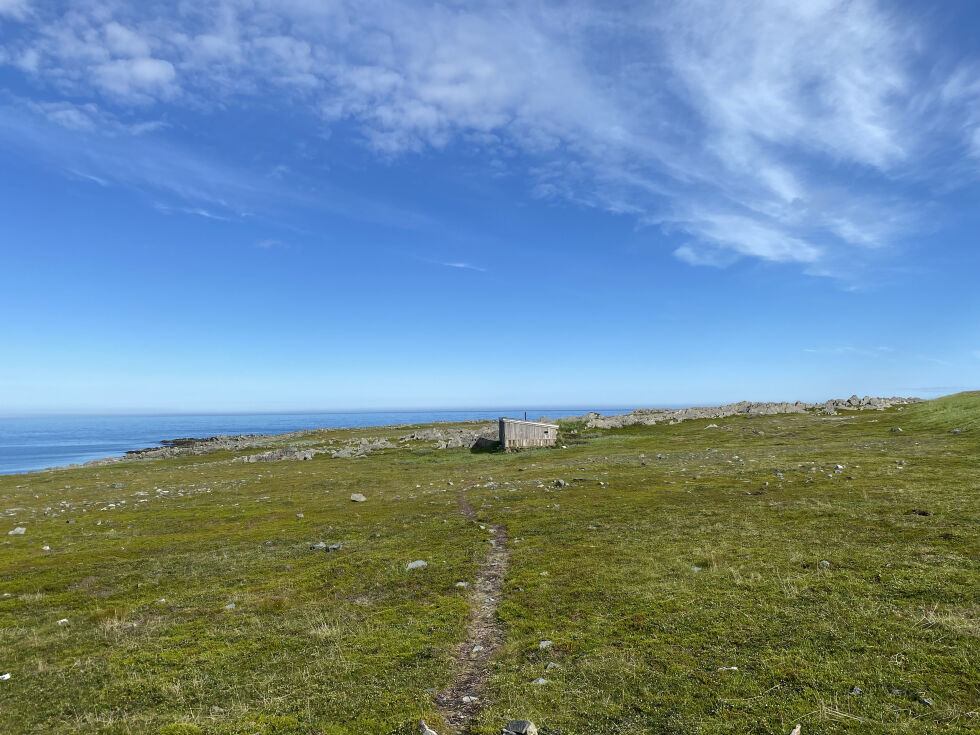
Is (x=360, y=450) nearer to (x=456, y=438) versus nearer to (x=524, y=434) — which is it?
(x=456, y=438)

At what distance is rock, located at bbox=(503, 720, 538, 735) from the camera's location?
7355 mm

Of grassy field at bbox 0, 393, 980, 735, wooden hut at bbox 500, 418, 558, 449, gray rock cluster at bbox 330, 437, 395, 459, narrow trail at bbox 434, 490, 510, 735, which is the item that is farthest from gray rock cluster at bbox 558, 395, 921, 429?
narrow trail at bbox 434, 490, 510, 735

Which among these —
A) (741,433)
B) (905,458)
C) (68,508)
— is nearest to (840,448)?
(905,458)

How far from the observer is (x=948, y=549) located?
1382cm

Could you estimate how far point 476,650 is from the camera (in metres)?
10.9

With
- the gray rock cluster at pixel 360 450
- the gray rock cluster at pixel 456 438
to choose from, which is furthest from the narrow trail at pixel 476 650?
the gray rock cluster at pixel 360 450

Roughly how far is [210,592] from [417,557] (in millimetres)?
7151

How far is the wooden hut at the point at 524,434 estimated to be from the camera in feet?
214

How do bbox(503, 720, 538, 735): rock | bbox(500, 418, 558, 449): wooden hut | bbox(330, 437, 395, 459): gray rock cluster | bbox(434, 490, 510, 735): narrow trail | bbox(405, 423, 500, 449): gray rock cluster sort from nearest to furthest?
bbox(503, 720, 538, 735): rock
bbox(434, 490, 510, 735): narrow trail
bbox(500, 418, 558, 449): wooden hut
bbox(330, 437, 395, 459): gray rock cluster
bbox(405, 423, 500, 449): gray rock cluster

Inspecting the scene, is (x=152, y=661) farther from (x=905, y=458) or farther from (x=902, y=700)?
(x=905, y=458)

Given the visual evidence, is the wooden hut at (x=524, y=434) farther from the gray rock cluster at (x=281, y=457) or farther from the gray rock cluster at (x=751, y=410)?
the gray rock cluster at (x=281, y=457)

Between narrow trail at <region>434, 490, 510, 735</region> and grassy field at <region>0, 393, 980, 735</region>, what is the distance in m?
0.23

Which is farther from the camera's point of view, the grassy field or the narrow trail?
the narrow trail

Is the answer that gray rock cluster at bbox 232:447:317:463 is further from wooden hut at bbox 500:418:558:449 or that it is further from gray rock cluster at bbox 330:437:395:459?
wooden hut at bbox 500:418:558:449
